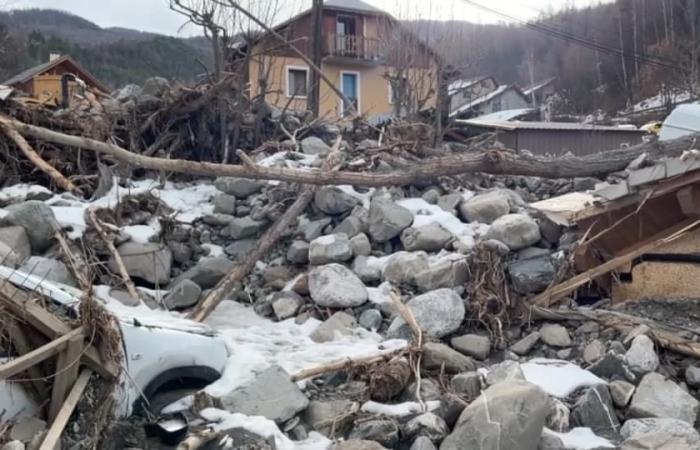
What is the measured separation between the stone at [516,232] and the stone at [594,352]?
1278 millimetres

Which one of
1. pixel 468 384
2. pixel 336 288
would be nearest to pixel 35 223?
pixel 336 288

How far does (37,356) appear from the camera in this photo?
3.44 m

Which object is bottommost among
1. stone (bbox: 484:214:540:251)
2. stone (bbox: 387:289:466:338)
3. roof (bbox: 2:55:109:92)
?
stone (bbox: 387:289:466:338)

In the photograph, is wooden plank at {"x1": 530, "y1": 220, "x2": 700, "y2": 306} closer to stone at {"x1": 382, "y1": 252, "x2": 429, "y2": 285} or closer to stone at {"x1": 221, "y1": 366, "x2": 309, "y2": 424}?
stone at {"x1": 382, "y1": 252, "x2": 429, "y2": 285}

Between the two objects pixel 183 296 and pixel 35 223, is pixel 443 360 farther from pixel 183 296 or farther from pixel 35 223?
pixel 35 223

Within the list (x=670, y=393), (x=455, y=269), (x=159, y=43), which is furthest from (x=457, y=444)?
(x=159, y=43)

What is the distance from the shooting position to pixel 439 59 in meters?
14.0

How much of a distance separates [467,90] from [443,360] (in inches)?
713

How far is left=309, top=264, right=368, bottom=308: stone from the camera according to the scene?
6.14m

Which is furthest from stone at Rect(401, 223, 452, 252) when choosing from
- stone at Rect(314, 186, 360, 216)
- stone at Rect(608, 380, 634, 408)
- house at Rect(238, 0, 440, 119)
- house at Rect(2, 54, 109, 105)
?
house at Rect(2, 54, 109, 105)

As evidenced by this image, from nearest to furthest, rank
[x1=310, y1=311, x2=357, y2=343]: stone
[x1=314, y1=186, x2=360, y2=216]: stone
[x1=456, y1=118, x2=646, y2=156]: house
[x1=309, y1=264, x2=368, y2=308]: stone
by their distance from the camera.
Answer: [x1=310, y1=311, x2=357, y2=343]: stone, [x1=309, y1=264, x2=368, y2=308]: stone, [x1=314, y1=186, x2=360, y2=216]: stone, [x1=456, y1=118, x2=646, y2=156]: house

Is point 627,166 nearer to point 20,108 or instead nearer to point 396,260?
point 396,260

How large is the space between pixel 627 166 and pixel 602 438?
3839 mm

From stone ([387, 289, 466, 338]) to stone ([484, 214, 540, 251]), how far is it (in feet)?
2.88
